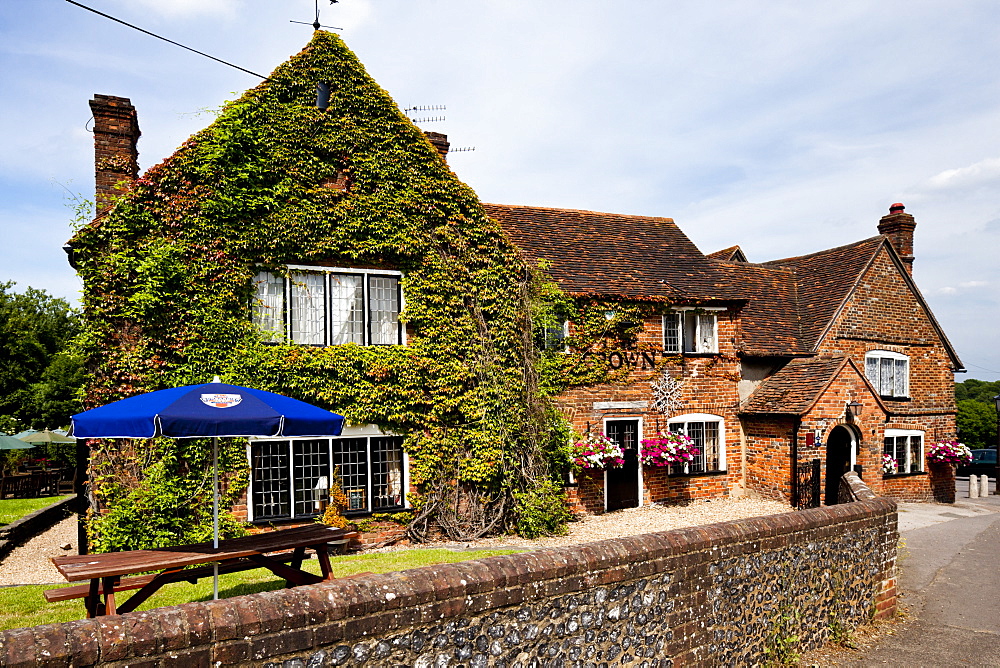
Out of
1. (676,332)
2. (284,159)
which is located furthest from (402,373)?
(676,332)

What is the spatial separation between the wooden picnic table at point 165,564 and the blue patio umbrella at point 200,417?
0.36m

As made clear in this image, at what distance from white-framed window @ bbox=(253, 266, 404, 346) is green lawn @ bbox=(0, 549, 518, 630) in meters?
4.29

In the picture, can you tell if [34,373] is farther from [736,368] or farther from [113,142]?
[736,368]

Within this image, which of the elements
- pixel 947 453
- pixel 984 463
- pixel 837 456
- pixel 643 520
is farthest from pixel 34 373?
pixel 984 463

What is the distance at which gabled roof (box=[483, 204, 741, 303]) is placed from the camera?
18562 millimetres

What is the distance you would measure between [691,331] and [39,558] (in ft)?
54.6

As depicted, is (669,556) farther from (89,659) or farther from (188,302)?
(188,302)

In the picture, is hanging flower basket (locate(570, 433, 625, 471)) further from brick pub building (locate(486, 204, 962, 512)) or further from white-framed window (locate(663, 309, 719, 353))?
white-framed window (locate(663, 309, 719, 353))

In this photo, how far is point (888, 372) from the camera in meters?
23.2

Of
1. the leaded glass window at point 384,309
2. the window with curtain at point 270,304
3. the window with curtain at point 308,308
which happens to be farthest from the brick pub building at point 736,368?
the window with curtain at point 270,304

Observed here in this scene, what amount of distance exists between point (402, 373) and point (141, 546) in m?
5.52

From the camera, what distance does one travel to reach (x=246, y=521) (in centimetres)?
1245

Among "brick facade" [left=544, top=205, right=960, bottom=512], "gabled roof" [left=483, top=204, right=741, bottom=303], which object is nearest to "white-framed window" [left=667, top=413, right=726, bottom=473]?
"brick facade" [left=544, top=205, right=960, bottom=512]

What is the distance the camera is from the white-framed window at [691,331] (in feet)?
63.2
